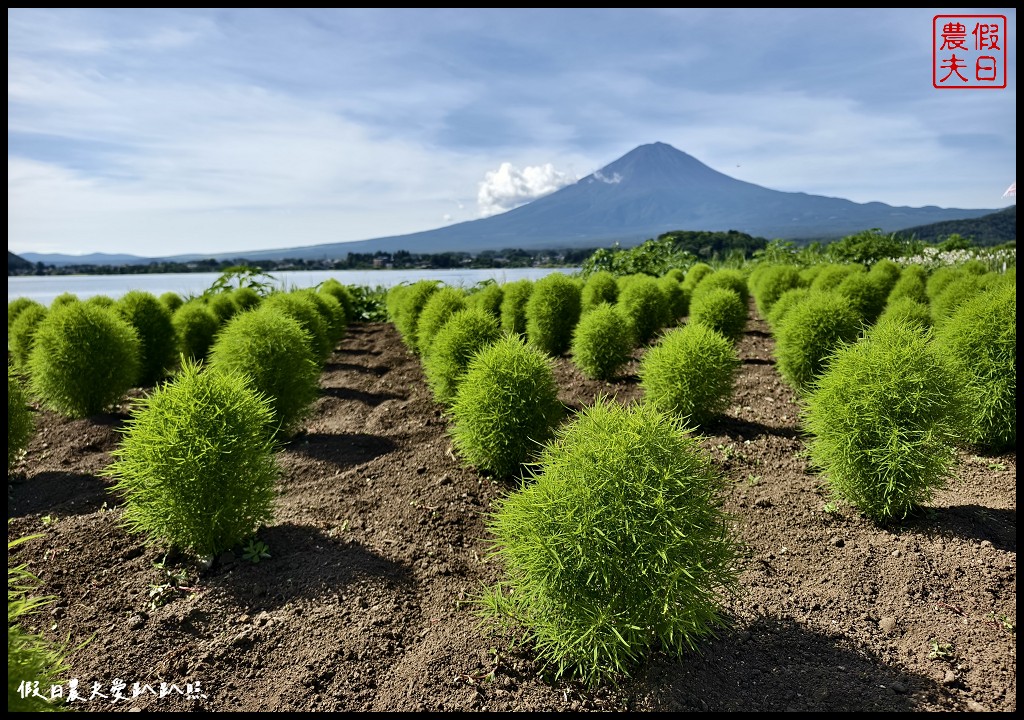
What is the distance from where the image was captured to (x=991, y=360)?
18.9 ft

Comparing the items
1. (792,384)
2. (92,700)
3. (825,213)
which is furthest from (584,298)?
(825,213)

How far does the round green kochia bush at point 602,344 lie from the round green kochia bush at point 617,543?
603 cm

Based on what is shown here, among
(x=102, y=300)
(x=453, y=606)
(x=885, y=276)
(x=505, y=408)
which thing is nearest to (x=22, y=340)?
(x=102, y=300)

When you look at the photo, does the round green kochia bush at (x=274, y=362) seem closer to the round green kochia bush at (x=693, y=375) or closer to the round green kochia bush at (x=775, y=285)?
the round green kochia bush at (x=693, y=375)

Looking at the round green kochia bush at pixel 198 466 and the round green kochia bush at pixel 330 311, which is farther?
the round green kochia bush at pixel 330 311

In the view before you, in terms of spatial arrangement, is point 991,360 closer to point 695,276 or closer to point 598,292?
point 598,292

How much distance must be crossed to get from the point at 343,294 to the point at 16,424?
525 inches

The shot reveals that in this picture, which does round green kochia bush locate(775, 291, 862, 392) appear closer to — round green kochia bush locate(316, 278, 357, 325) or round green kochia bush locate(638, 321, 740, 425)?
round green kochia bush locate(638, 321, 740, 425)

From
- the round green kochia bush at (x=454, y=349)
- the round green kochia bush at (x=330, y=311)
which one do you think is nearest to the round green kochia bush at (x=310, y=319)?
the round green kochia bush at (x=330, y=311)

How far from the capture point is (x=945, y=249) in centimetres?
2520

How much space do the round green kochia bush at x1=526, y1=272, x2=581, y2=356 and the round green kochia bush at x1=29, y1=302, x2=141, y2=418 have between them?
6.51 m

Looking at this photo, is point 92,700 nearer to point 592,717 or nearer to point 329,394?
point 592,717

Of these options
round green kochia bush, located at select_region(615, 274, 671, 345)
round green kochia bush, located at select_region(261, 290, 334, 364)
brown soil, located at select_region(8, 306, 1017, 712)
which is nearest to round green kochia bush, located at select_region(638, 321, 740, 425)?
brown soil, located at select_region(8, 306, 1017, 712)

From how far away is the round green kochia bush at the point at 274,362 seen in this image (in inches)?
276
